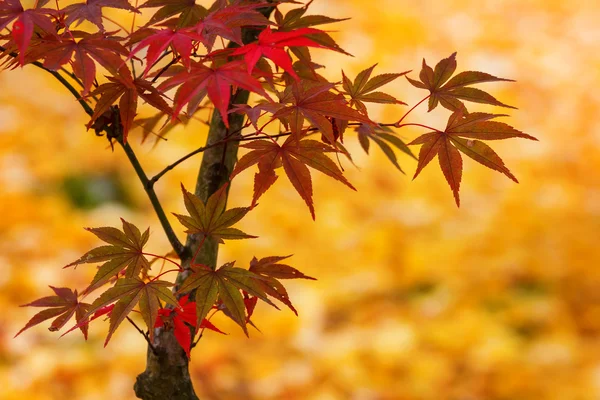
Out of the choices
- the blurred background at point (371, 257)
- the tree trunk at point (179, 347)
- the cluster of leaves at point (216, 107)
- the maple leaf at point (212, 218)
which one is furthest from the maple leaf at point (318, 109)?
the blurred background at point (371, 257)

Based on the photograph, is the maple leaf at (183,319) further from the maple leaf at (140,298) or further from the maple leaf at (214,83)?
A: the maple leaf at (214,83)

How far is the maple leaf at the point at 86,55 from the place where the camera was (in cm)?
56

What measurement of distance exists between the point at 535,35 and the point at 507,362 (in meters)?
1.72

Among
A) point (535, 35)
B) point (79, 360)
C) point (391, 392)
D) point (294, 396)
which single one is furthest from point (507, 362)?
point (535, 35)

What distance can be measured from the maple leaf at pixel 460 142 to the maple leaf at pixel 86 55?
0.27 meters

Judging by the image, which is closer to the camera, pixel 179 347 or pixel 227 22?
pixel 227 22

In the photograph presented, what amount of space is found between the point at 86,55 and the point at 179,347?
36 cm

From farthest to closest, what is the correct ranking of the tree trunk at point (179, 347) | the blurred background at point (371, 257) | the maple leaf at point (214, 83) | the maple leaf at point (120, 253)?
the blurred background at point (371, 257)
the tree trunk at point (179, 347)
the maple leaf at point (120, 253)
the maple leaf at point (214, 83)

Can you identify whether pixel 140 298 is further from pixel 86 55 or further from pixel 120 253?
pixel 86 55

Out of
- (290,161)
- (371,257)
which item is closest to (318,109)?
(290,161)

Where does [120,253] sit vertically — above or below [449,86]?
below

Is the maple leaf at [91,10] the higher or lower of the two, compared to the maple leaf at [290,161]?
higher

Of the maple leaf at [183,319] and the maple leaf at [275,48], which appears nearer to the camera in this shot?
the maple leaf at [275,48]

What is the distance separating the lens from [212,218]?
65cm
